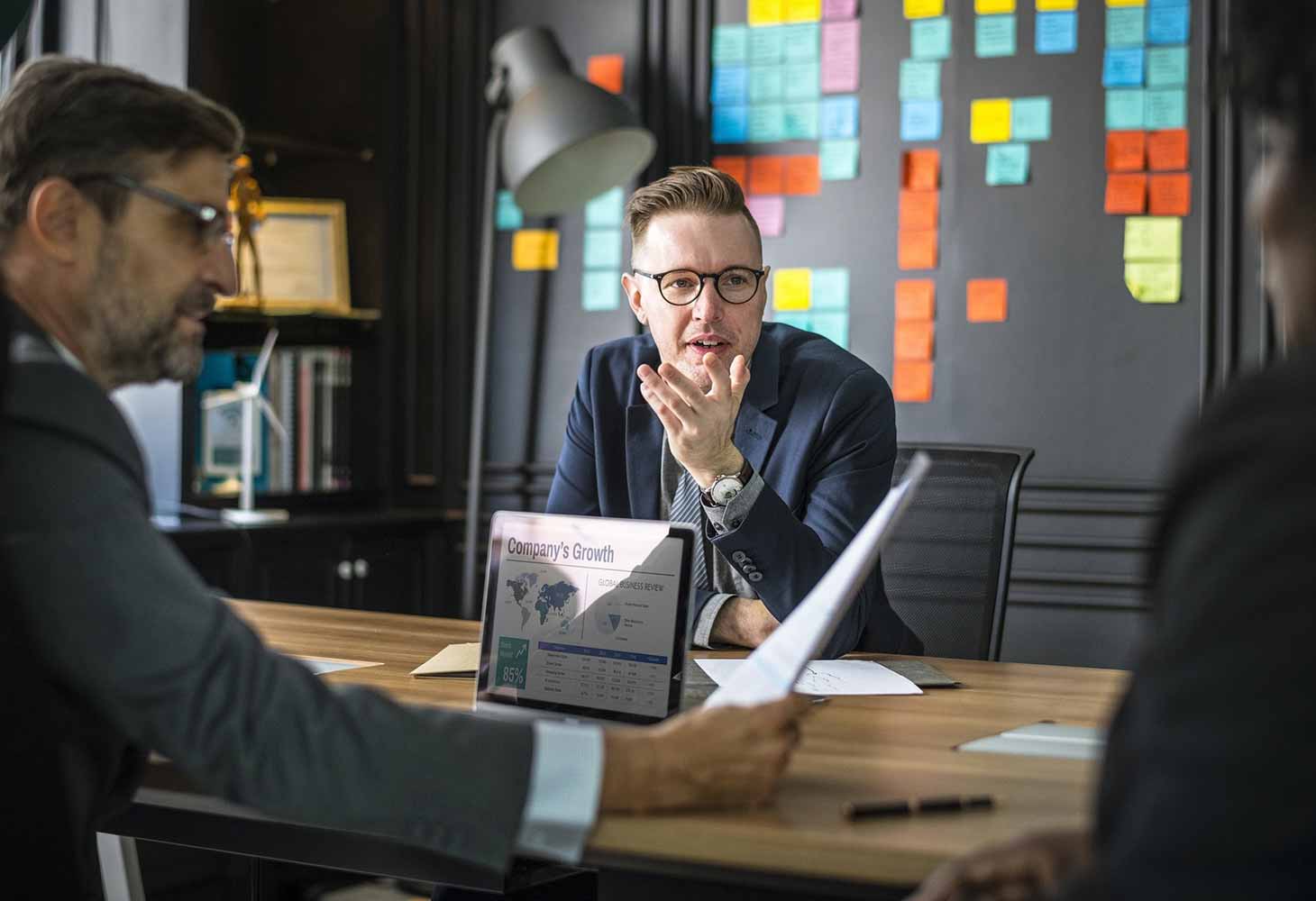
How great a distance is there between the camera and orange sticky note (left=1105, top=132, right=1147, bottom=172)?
11.1ft

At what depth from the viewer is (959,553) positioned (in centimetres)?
217

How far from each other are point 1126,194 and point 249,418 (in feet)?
7.67

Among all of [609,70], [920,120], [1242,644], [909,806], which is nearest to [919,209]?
[920,120]

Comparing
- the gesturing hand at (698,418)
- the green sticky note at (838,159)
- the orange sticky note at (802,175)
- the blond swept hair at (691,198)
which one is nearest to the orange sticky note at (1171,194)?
the green sticky note at (838,159)

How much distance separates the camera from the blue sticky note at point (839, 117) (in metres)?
3.65

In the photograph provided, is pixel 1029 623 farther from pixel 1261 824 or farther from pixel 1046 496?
pixel 1261 824

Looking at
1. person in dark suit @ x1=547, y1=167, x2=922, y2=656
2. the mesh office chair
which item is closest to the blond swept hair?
person in dark suit @ x1=547, y1=167, x2=922, y2=656

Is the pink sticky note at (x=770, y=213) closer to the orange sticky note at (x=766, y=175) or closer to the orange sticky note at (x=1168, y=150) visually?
the orange sticky note at (x=766, y=175)

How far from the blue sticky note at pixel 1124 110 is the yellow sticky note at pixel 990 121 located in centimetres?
25

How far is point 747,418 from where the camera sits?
2.11 meters

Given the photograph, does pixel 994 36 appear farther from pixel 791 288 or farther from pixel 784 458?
pixel 784 458

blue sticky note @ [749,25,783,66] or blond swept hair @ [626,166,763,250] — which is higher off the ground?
blue sticky note @ [749,25,783,66]

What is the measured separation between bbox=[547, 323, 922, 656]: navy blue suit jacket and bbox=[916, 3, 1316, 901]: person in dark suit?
100 centimetres

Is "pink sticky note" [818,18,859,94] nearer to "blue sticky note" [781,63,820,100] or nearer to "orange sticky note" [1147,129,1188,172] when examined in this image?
"blue sticky note" [781,63,820,100]
